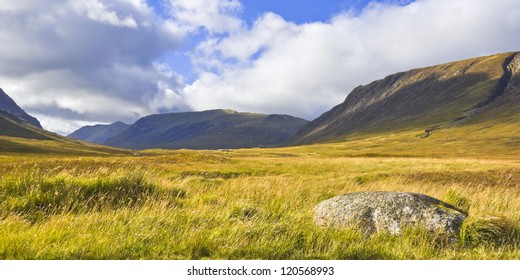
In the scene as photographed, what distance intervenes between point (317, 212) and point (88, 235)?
5.00m

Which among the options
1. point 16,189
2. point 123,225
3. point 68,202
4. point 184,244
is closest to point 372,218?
point 184,244

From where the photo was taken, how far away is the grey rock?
7.56 meters

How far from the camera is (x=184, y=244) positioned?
604 centimetres

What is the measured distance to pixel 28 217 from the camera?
757cm

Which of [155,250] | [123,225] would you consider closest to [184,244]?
[155,250]

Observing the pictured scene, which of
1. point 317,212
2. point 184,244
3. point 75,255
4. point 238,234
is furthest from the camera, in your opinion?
point 317,212

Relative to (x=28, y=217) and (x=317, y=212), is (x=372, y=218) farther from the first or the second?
(x=28, y=217)

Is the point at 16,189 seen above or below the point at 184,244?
above

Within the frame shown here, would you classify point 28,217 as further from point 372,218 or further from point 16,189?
point 372,218

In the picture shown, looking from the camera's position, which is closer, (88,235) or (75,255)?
(75,255)

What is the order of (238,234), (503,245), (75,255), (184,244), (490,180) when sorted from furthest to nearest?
(490,180), (503,245), (238,234), (184,244), (75,255)

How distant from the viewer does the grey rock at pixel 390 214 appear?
7559 millimetres

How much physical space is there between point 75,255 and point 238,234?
270 cm

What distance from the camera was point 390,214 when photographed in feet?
25.9
